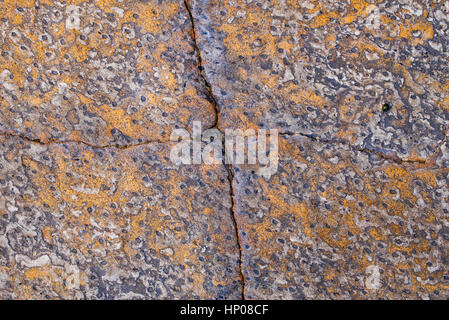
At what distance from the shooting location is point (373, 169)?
1.19 meters

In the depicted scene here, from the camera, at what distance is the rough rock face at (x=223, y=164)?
1175mm

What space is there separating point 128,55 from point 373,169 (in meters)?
0.81

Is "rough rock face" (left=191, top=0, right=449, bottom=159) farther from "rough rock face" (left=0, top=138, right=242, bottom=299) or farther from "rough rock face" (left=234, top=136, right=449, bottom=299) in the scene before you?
"rough rock face" (left=0, top=138, right=242, bottom=299)

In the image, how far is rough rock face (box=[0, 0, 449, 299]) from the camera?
1.17 meters

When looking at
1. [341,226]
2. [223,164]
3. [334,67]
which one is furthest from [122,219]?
[334,67]

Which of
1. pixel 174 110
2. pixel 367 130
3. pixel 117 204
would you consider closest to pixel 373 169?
pixel 367 130

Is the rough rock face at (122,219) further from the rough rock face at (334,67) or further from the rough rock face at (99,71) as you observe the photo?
the rough rock face at (334,67)

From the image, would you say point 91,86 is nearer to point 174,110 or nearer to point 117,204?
point 174,110

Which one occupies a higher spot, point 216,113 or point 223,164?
point 216,113

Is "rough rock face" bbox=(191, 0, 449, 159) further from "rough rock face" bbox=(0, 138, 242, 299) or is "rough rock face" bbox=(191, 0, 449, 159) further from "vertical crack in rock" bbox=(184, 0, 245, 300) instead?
"rough rock face" bbox=(0, 138, 242, 299)

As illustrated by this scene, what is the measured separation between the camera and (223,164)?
1240mm

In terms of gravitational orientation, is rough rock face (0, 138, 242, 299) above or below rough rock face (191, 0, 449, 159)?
below

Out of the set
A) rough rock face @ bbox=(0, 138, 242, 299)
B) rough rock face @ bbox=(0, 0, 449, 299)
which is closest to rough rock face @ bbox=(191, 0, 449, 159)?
rough rock face @ bbox=(0, 0, 449, 299)

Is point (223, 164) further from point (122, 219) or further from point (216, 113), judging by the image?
point (122, 219)
